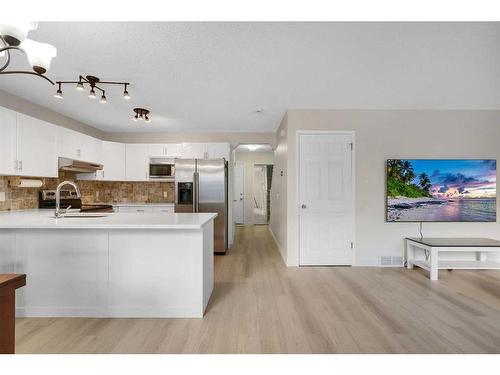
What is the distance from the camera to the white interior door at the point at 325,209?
3736 millimetres

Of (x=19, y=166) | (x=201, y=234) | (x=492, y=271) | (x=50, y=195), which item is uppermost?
(x=19, y=166)

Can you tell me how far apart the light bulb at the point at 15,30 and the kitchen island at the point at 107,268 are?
1.50 metres

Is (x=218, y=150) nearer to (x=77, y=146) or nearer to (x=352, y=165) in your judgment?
(x=77, y=146)

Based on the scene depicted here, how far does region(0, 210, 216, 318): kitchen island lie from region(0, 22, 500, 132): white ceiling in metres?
1.51

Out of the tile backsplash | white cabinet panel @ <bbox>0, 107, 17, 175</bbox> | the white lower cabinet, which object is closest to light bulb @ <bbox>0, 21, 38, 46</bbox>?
white cabinet panel @ <bbox>0, 107, 17, 175</bbox>

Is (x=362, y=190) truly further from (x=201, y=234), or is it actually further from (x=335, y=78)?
(x=201, y=234)

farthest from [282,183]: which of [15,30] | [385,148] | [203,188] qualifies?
[15,30]

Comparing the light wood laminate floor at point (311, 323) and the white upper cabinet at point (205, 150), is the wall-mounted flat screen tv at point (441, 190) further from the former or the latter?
the white upper cabinet at point (205, 150)

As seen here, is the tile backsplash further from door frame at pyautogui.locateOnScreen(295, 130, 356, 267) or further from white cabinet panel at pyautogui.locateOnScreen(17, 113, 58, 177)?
door frame at pyautogui.locateOnScreen(295, 130, 356, 267)

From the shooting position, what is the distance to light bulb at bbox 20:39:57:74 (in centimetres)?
129

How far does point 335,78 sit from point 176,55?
5.41 ft

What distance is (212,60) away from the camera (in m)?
2.34
